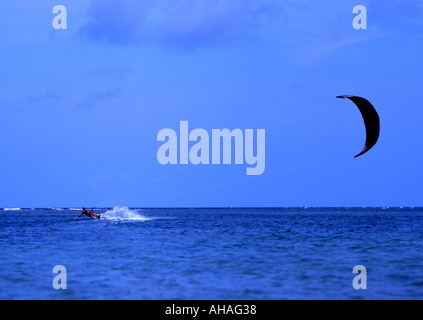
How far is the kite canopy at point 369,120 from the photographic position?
26.2 meters

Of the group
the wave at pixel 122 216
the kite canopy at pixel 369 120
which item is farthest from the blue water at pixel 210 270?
the wave at pixel 122 216

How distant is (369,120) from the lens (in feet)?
88.5

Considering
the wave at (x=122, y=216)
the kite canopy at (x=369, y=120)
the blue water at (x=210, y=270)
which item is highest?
the kite canopy at (x=369, y=120)

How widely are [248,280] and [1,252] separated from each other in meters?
14.9

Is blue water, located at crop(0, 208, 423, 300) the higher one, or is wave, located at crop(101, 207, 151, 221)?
blue water, located at crop(0, 208, 423, 300)

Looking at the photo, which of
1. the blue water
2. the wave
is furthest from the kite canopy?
the wave

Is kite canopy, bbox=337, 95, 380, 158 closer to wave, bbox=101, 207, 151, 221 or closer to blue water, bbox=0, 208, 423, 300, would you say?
blue water, bbox=0, 208, 423, 300

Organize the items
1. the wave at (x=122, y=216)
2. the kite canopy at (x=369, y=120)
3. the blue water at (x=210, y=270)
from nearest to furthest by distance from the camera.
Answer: the blue water at (x=210, y=270) → the kite canopy at (x=369, y=120) → the wave at (x=122, y=216)

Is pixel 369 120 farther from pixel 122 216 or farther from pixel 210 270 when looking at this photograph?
pixel 122 216

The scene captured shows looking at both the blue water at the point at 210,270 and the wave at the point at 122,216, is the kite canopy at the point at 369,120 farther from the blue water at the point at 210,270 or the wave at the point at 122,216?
the wave at the point at 122,216

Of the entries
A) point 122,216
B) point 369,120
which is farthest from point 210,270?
point 122,216

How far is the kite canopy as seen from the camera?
26186 millimetres
